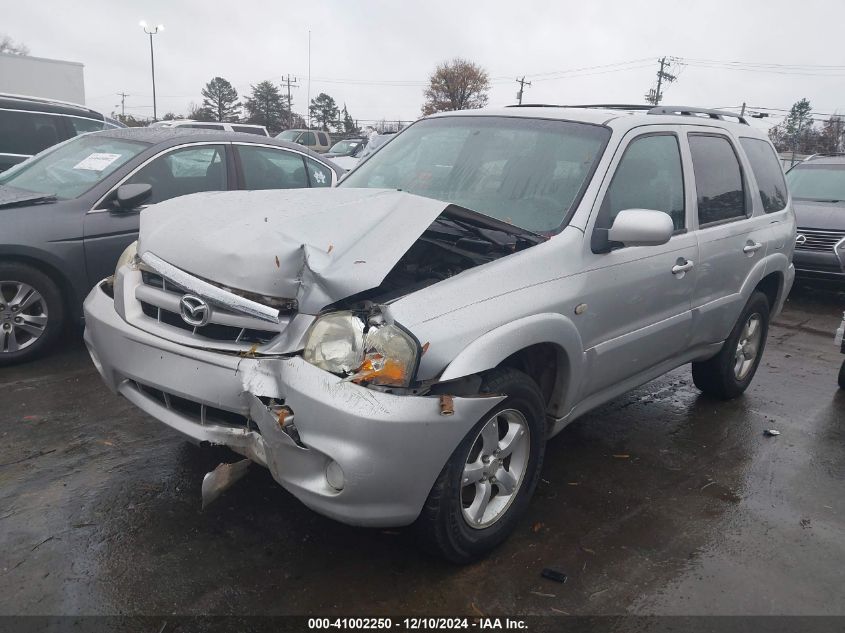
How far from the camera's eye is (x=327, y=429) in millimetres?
2285

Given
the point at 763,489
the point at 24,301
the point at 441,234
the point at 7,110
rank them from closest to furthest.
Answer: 1. the point at 441,234
2. the point at 763,489
3. the point at 24,301
4. the point at 7,110

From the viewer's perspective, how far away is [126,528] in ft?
9.48

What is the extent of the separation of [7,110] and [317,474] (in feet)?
25.8

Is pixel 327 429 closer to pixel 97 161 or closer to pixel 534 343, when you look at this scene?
pixel 534 343

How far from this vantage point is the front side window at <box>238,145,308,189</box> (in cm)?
581

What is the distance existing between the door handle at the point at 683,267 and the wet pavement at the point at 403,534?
110 cm

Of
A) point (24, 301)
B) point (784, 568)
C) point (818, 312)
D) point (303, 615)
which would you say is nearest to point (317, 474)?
point (303, 615)

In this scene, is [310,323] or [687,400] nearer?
[310,323]

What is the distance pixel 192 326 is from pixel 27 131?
7068 millimetres

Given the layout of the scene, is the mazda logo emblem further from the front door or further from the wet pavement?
the front door

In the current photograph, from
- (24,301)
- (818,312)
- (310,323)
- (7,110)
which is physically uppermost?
(7,110)

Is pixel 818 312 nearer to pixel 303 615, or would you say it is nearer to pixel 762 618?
pixel 762 618

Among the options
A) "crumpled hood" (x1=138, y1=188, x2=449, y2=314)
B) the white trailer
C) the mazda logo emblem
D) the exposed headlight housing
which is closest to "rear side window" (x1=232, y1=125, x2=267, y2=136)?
the exposed headlight housing

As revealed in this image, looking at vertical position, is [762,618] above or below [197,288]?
below
